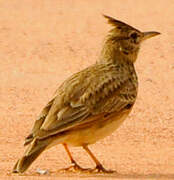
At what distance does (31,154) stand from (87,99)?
0.99 meters

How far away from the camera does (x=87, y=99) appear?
9.06 m

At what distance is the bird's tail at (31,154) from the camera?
27.4ft

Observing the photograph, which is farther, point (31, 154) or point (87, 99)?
point (87, 99)

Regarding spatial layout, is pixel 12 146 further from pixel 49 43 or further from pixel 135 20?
pixel 135 20

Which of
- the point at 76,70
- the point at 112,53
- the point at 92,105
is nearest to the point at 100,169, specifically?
the point at 92,105

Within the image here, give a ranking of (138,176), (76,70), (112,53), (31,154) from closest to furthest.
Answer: (31,154) < (138,176) < (112,53) < (76,70)

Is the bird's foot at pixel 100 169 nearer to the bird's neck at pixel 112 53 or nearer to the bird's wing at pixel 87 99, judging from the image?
the bird's wing at pixel 87 99

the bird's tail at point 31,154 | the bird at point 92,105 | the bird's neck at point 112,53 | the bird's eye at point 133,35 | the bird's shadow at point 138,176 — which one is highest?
the bird's eye at point 133,35

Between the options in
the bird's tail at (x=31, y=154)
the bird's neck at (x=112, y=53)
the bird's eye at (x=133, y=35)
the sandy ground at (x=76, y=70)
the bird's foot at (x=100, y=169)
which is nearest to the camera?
the bird's tail at (x=31, y=154)

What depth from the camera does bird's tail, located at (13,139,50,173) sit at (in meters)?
8.36

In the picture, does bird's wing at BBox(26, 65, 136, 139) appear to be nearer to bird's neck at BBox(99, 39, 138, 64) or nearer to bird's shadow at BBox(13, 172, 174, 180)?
bird's neck at BBox(99, 39, 138, 64)

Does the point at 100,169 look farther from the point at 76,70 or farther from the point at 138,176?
the point at 76,70

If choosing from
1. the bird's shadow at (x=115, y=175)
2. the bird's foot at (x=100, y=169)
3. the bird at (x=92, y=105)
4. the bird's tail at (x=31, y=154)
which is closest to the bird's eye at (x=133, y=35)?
the bird at (x=92, y=105)

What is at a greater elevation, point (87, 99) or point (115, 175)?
point (87, 99)
